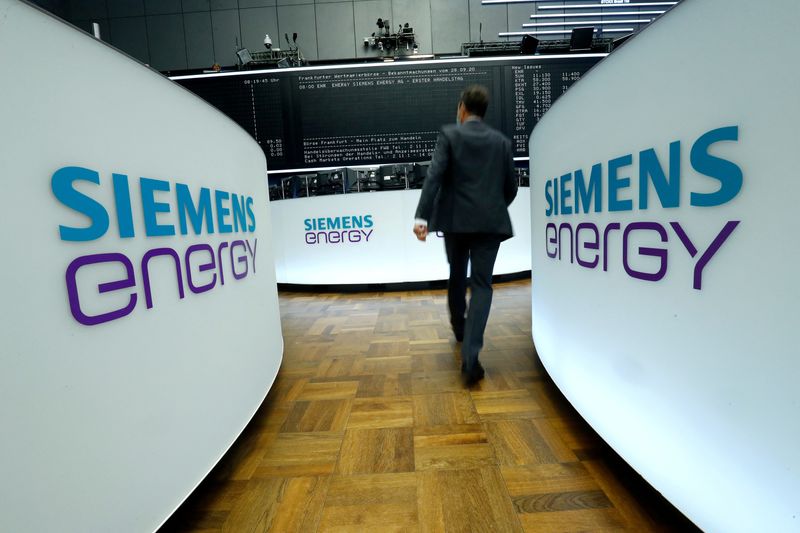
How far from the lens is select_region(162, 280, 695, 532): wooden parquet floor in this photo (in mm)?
954

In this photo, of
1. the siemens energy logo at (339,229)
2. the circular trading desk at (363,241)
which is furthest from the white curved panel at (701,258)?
the siemens energy logo at (339,229)

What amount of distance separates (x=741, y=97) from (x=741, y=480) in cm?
65

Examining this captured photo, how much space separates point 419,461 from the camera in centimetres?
118

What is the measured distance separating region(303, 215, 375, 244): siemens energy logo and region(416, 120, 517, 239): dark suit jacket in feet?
7.91

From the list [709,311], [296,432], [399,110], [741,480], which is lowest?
[296,432]

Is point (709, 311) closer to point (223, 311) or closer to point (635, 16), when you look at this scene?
point (223, 311)

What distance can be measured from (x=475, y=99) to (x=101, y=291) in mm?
1511

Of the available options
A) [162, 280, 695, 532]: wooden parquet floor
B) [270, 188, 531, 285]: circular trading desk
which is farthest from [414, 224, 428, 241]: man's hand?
[270, 188, 531, 285]: circular trading desk

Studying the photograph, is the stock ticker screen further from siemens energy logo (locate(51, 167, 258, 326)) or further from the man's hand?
siemens energy logo (locate(51, 167, 258, 326))

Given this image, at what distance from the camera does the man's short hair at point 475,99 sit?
1.69 m

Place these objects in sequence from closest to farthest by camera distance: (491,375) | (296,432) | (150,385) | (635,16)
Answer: (150,385)
(296,432)
(491,375)
(635,16)

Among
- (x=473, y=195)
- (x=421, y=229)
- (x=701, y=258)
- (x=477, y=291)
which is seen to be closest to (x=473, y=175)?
(x=473, y=195)

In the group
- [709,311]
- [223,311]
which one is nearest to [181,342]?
[223,311]

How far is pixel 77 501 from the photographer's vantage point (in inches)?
25.5
